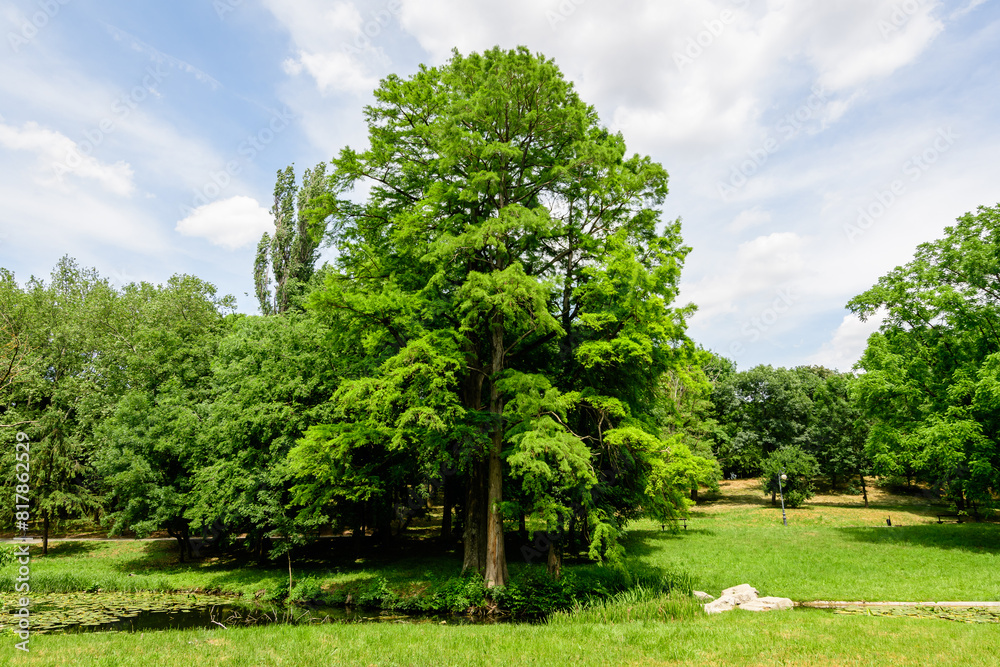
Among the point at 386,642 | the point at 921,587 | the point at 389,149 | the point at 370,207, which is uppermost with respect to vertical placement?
the point at 389,149

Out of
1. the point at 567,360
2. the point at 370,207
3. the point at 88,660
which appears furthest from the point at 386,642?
the point at 370,207

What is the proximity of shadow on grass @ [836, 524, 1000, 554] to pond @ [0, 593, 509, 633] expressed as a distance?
21.7 metres

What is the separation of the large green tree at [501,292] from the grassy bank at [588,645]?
3.84 meters

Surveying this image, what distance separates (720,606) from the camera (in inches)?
477

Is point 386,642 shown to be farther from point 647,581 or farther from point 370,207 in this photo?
point 370,207

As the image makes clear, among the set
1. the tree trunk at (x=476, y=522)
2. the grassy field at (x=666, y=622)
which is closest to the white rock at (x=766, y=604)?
the grassy field at (x=666, y=622)

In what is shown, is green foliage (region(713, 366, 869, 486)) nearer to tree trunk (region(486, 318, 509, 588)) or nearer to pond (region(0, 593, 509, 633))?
tree trunk (region(486, 318, 509, 588))

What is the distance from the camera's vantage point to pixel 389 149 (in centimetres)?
1728

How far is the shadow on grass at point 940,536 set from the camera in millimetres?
22422

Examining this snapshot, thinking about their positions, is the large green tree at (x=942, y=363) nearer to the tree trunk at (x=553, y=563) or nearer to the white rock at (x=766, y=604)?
the white rock at (x=766, y=604)

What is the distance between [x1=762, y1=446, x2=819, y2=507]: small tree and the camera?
127 feet

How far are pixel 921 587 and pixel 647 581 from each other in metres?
8.24

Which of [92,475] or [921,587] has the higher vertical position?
[92,475]

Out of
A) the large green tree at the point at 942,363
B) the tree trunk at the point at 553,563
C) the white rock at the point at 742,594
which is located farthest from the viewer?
the large green tree at the point at 942,363
